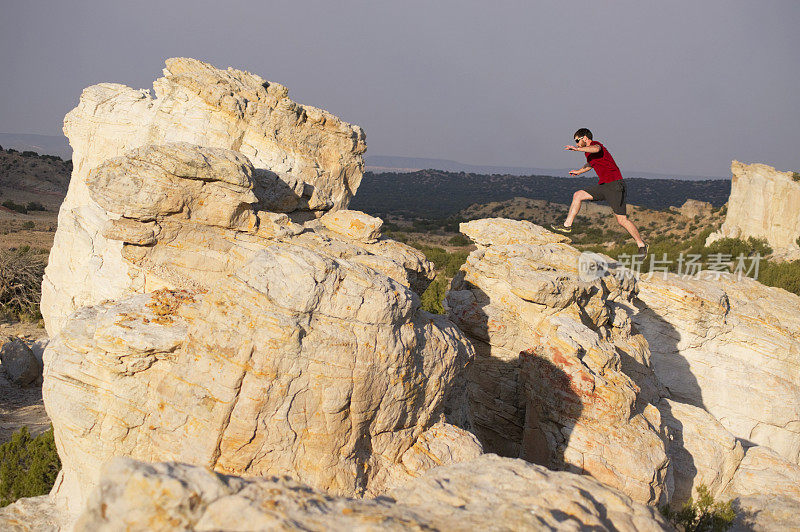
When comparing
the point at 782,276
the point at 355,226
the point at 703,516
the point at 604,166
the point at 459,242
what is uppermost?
the point at 604,166

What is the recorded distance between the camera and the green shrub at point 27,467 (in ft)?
34.5

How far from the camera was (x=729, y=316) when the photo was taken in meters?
17.9

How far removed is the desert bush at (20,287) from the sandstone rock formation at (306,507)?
28.9 meters

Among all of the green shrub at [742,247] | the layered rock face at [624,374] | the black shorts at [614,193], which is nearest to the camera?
the layered rock face at [624,374]

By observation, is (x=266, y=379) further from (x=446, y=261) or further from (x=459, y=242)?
(x=459, y=242)

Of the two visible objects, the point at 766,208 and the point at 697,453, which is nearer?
the point at 697,453

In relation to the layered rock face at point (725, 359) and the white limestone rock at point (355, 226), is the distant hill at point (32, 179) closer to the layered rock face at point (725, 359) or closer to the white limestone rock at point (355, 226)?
the white limestone rock at point (355, 226)

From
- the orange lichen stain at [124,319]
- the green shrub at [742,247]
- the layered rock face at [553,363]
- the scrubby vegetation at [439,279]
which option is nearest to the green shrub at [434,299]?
the scrubby vegetation at [439,279]

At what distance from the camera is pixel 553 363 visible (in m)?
11.2

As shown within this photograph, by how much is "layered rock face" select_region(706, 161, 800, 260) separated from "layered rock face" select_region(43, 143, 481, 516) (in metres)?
45.1

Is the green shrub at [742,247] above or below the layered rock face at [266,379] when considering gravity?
above

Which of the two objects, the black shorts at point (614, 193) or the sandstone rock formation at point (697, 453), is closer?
the black shorts at point (614, 193)

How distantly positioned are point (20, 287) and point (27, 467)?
67.3ft

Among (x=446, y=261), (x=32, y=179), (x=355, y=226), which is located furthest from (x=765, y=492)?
(x=32, y=179)
